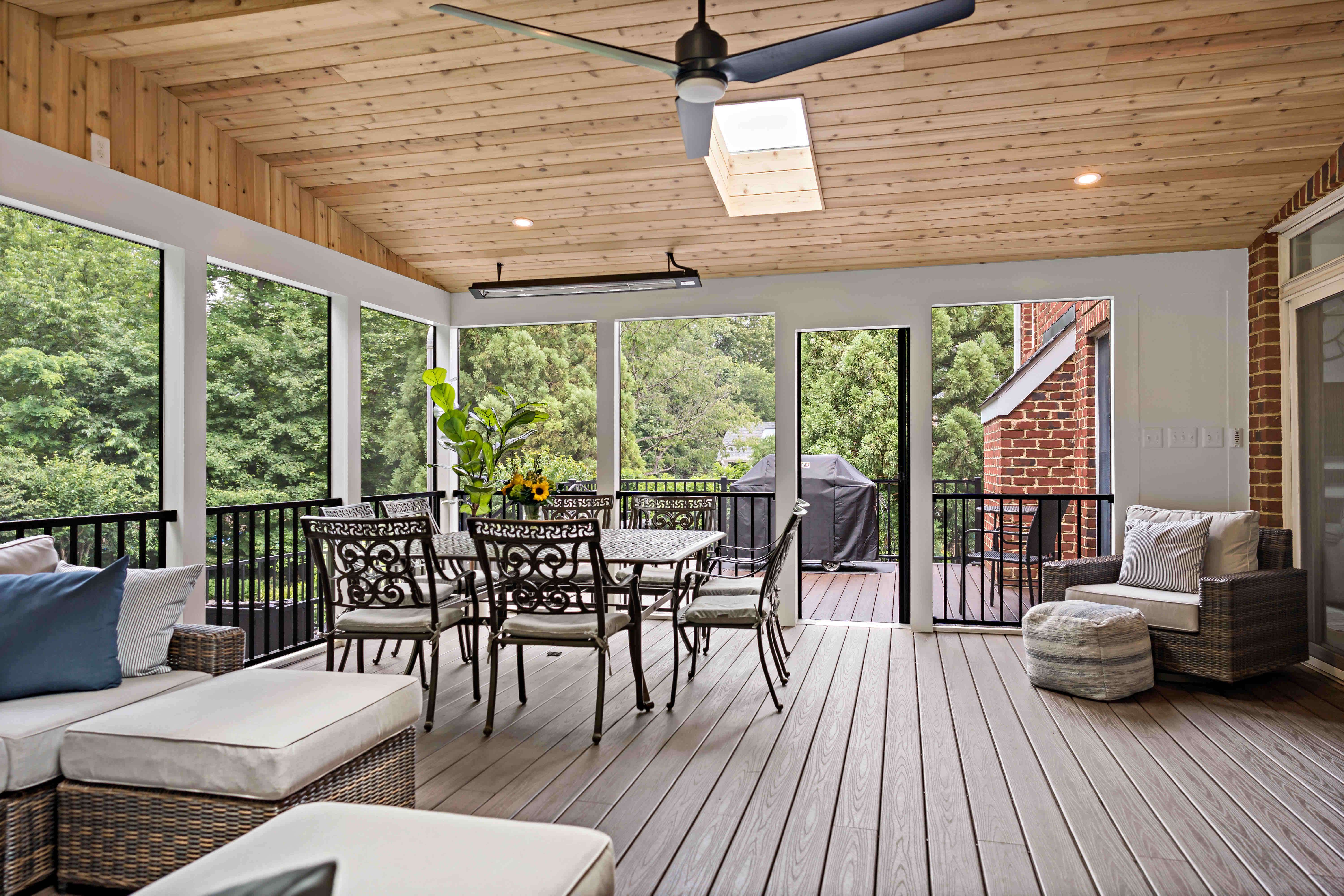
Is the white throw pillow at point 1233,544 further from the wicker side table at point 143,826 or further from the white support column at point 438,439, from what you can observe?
the white support column at point 438,439

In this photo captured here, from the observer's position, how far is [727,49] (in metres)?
2.52

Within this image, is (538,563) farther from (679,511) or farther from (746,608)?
(679,511)

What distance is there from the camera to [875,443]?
476 inches

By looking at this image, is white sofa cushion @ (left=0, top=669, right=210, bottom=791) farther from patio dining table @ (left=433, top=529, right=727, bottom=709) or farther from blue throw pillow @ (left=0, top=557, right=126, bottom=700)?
patio dining table @ (left=433, top=529, right=727, bottom=709)

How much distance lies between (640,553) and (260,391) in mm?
4560

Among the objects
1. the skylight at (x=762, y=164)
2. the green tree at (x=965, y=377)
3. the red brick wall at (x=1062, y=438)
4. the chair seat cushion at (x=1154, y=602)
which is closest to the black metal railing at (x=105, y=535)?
the skylight at (x=762, y=164)

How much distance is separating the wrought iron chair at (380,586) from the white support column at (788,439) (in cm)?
265

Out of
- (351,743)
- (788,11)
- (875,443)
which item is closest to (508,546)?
(351,743)

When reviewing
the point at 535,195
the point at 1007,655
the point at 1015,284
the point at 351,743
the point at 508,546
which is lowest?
the point at 1007,655

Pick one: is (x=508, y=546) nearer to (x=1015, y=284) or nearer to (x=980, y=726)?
(x=980, y=726)

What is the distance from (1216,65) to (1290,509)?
2638mm

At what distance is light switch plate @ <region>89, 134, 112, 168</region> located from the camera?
3.60 m

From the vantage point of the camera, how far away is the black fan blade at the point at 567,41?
2340 millimetres

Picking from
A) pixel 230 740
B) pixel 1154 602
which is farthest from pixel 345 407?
pixel 1154 602
